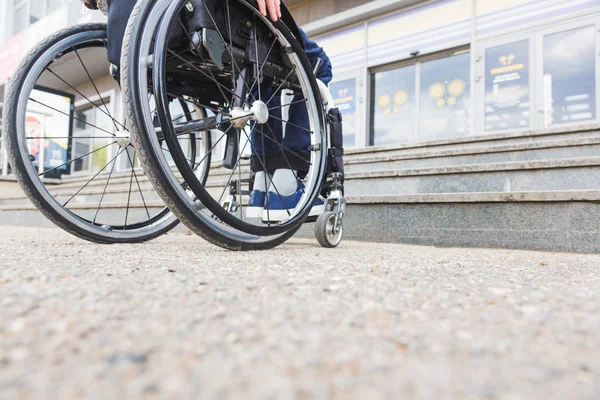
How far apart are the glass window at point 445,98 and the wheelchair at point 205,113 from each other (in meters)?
3.70

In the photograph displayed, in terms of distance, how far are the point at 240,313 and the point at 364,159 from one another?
9.31ft

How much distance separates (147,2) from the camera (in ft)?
3.29

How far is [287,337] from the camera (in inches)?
16.1

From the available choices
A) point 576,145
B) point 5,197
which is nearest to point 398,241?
point 576,145

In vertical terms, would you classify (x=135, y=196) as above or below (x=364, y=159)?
below

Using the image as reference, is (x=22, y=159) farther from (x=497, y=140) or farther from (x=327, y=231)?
(x=497, y=140)

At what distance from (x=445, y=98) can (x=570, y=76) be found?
4.32ft

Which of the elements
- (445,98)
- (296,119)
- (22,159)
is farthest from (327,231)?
(445,98)

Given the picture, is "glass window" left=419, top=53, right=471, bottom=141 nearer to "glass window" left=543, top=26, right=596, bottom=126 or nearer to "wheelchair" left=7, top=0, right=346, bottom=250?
"glass window" left=543, top=26, right=596, bottom=126

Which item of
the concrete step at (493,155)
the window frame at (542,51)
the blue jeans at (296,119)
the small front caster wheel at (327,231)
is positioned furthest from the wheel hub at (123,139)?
the window frame at (542,51)

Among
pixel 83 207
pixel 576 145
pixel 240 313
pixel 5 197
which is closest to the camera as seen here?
pixel 240 313

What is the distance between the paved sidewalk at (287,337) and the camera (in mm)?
310

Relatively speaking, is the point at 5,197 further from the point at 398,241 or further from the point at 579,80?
the point at 579,80

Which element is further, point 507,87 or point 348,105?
point 348,105
